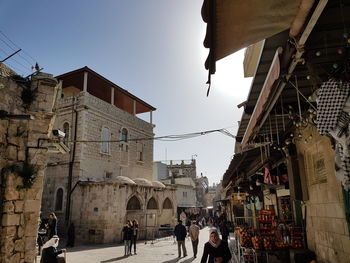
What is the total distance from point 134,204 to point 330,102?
1937 cm

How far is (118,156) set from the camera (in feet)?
74.7

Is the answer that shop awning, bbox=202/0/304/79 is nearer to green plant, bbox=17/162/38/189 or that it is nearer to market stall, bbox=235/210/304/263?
market stall, bbox=235/210/304/263

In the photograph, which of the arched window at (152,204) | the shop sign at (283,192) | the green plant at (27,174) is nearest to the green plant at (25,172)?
the green plant at (27,174)

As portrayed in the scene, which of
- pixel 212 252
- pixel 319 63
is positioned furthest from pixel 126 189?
pixel 319 63

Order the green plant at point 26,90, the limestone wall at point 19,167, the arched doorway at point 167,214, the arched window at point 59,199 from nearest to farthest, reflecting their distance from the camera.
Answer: the limestone wall at point 19,167, the green plant at point 26,90, the arched window at point 59,199, the arched doorway at point 167,214

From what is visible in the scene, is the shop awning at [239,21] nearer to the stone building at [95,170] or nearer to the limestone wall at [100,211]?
the stone building at [95,170]

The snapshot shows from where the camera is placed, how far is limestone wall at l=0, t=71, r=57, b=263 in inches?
247

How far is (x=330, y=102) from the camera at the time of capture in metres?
2.40

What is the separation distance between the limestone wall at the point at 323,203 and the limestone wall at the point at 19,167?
6695 millimetres

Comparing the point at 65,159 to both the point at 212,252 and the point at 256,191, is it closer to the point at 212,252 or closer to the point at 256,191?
the point at 256,191

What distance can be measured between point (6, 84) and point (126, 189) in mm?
13543

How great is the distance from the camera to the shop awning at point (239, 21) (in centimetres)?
200

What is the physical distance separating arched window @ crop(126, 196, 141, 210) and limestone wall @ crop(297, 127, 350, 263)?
50.8 ft

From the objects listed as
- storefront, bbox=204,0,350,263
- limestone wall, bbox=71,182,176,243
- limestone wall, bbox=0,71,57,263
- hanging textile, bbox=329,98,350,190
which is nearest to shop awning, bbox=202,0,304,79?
storefront, bbox=204,0,350,263
